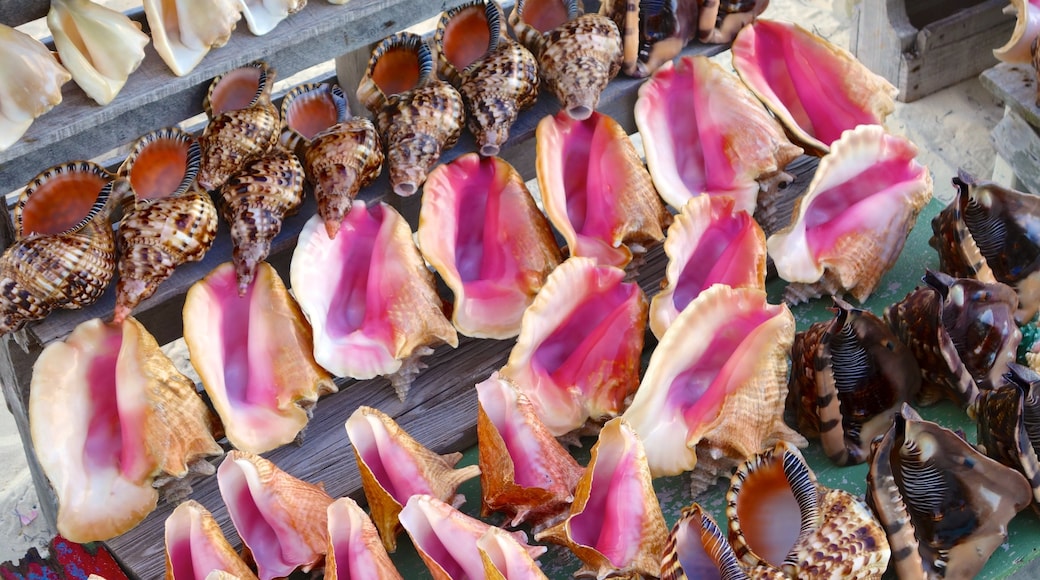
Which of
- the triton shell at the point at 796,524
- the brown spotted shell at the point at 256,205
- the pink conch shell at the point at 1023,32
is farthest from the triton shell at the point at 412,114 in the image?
the pink conch shell at the point at 1023,32

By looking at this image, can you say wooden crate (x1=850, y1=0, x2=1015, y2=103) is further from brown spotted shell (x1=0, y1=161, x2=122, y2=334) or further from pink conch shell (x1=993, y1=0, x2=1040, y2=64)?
brown spotted shell (x1=0, y1=161, x2=122, y2=334)

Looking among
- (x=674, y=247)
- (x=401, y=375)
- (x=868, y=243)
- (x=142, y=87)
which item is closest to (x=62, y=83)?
(x=142, y=87)

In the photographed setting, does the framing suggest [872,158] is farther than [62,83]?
Yes

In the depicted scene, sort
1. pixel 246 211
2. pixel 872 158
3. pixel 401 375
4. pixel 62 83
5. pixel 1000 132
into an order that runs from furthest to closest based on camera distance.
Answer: pixel 1000 132 < pixel 872 158 < pixel 401 375 < pixel 246 211 < pixel 62 83

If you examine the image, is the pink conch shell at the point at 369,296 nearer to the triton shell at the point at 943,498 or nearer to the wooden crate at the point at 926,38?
the triton shell at the point at 943,498

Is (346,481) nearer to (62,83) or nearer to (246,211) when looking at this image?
(246,211)

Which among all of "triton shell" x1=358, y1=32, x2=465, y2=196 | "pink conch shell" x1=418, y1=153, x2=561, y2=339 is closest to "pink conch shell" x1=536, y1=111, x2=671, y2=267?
"pink conch shell" x1=418, y1=153, x2=561, y2=339

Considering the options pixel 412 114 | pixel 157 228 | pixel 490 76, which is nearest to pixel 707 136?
pixel 490 76
